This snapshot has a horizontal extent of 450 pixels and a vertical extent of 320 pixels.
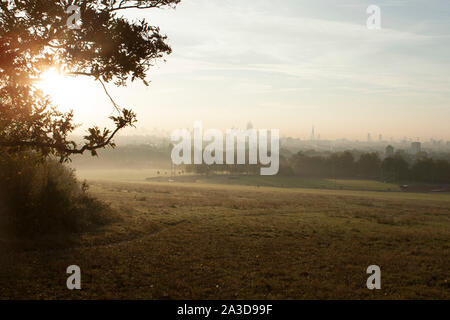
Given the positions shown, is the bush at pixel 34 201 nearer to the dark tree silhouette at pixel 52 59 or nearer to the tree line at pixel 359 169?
the dark tree silhouette at pixel 52 59

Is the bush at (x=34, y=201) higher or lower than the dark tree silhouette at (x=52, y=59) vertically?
lower

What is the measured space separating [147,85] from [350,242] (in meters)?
16.7

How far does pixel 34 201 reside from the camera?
66.9ft

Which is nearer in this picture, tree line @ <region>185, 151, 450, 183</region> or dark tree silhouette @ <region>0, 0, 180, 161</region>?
dark tree silhouette @ <region>0, 0, 180, 161</region>

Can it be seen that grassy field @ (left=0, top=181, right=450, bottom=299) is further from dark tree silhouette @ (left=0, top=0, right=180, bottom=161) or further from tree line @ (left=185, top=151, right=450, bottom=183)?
tree line @ (left=185, top=151, right=450, bottom=183)

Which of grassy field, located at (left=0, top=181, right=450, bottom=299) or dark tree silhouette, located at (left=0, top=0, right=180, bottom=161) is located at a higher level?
dark tree silhouette, located at (left=0, top=0, right=180, bottom=161)

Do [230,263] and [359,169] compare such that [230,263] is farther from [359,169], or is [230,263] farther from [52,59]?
[359,169]

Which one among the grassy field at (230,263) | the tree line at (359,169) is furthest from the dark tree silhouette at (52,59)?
the tree line at (359,169)

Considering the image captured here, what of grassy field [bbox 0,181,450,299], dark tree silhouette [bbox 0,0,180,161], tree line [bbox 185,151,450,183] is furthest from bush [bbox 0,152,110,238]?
tree line [bbox 185,151,450,183]

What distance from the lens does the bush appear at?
19.3 meters

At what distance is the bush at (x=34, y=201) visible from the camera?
1928 cm

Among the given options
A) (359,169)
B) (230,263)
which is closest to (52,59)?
(230,263)

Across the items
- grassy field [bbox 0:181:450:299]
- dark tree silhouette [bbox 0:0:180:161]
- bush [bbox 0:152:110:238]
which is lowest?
grassy field [bbox 0:181:450:299]
